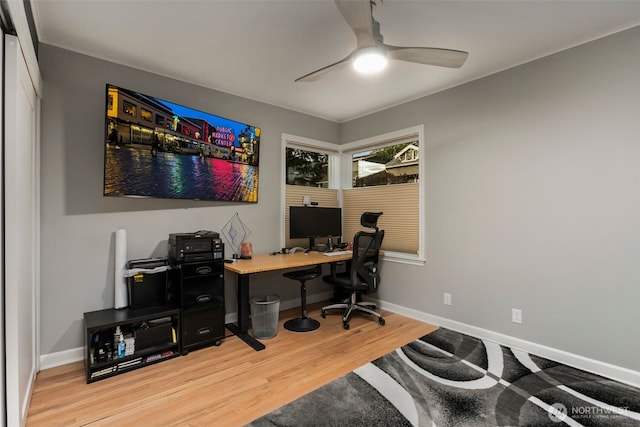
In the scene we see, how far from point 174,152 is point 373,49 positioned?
207 centimetres

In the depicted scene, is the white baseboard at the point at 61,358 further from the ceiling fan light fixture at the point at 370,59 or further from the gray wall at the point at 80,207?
the ceiling fan light fixture at the point at 370,59

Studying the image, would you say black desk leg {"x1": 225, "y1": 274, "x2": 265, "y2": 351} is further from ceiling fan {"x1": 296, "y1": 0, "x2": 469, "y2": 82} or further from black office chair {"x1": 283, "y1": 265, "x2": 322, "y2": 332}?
ceiling fan {"x1": 296, "y1": 0, "x2": 469, "y2": 82}

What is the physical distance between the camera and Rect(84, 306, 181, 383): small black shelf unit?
2.23 metres

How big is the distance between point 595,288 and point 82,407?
375 cm

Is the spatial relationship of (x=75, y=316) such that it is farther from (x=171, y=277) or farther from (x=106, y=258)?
(x=171, y=277)

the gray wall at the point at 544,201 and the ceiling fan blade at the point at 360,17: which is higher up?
the ceiling fan blade at the point at 360,17

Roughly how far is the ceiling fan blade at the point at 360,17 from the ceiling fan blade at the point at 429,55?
15cm

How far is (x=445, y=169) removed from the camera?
129 inches

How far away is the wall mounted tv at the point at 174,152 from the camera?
258cm

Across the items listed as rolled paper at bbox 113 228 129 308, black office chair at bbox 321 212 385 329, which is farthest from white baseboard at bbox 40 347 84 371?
black office chair at bbox 321 212 385 329

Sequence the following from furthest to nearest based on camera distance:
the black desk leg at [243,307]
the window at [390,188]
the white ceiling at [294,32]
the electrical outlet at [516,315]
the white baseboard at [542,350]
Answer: the window at [390,188], the black desk leg at [243,307], the electrical outlet at [516,315], the white baseboard at [542,350], the white ceiling at [294,32]

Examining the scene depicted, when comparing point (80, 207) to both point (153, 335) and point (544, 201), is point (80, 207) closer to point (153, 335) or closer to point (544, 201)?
point (153, 335)

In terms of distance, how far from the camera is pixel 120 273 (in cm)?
256

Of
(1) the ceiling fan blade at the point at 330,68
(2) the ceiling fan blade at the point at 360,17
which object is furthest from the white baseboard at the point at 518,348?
(2) the ceiling fan blade at the point at 360,17
